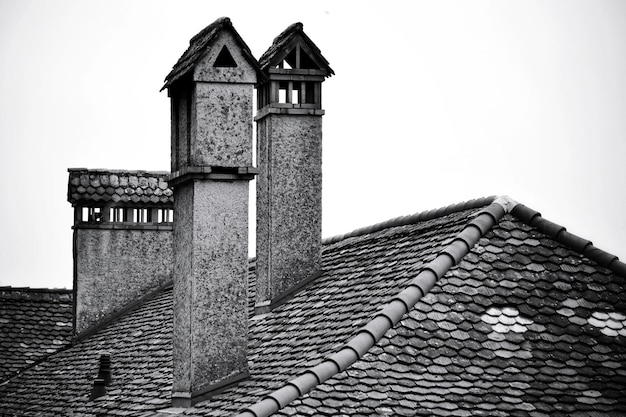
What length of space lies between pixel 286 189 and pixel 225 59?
7.86 feet

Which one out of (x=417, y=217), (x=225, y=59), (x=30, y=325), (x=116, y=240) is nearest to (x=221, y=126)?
(x=225, y=59)

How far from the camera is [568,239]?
11.5m

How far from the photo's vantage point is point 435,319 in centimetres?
1046

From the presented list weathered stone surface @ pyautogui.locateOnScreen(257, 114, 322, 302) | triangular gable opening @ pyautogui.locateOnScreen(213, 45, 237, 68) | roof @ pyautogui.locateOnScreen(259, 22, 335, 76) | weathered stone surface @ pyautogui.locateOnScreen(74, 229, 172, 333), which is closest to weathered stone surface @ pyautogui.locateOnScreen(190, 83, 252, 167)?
triangular gable opening @ pyautogui.locateOnScreen(213, 45, 237, 68)

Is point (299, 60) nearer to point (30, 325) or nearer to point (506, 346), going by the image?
point (506, 346)

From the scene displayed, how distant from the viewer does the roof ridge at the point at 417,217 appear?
12539 mm

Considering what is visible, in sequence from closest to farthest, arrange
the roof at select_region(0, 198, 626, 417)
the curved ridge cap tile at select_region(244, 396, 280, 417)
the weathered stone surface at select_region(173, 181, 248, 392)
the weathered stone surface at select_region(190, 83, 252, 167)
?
Answer: the curved ridge cap tile at select_region(244, 396, 280, 417), the roof at select_region(0, 198, 626, 417), the weathered stone surface at select_region(173, 181, 248, 392), the weathered stone surface at select_region(190, 83, 252, 167)

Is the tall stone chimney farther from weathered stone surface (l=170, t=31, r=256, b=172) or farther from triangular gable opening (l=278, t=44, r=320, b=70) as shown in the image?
triangular gable opening (l=278, t=44, r=320, b=70)

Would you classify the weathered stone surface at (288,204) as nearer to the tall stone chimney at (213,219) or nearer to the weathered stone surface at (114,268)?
the tall stone chimney at (213,219)

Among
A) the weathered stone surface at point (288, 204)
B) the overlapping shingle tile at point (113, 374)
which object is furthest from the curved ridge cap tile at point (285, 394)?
the weathered stone surface at point (288, 204)

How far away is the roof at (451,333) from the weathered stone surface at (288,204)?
71cm

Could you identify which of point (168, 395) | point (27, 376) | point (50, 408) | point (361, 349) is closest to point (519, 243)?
point (361, 349)

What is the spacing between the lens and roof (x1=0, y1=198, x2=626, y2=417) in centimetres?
964

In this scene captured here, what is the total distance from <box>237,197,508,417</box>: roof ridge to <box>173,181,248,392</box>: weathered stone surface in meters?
1.84
